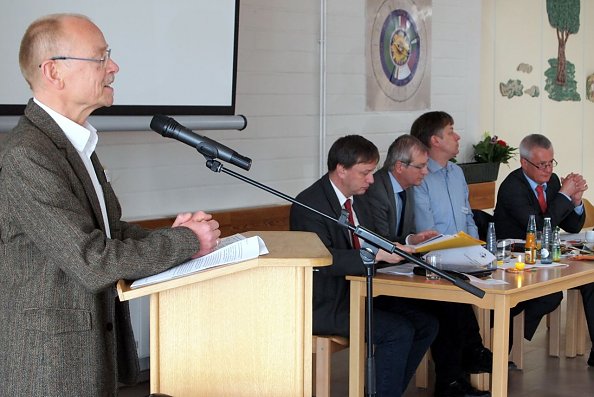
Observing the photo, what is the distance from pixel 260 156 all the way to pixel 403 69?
1.67 meters

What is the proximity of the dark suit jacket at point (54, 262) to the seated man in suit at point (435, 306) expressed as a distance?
103 inches

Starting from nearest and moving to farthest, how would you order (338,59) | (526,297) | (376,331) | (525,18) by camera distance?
(526,297), (376,331), (338,59), (525,18)

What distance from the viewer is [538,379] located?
5.32m

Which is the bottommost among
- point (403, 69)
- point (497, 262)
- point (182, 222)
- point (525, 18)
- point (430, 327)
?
point (430, 327)

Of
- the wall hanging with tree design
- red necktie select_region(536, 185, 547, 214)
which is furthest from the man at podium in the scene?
the wall hanging with tree design

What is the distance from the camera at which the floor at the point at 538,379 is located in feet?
16.5

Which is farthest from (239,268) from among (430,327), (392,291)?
(430,327)

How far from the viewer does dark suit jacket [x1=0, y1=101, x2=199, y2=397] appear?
221 cm

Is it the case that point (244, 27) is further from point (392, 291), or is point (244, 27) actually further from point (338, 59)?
point (392, 291)

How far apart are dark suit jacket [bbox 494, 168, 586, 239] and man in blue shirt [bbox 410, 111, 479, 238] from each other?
31cm

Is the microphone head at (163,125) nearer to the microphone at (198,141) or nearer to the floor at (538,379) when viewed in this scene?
the microphone at (198,141)

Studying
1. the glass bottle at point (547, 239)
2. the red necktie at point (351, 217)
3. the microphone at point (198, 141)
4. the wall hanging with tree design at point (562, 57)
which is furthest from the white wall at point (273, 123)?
the microphone at point (198, 141)

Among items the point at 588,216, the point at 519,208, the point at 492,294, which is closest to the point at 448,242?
the point at 492,294

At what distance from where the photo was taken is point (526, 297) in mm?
Result: 4086
